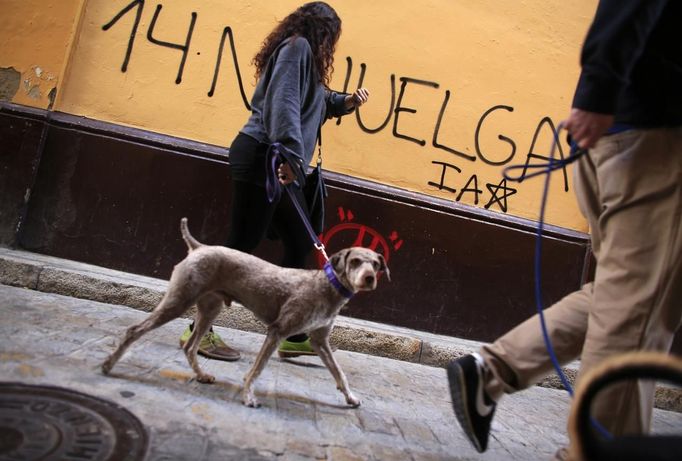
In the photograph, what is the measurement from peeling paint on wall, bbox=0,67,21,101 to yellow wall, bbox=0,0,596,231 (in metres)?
0.10

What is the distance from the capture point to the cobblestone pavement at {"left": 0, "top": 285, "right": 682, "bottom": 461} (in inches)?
85.0

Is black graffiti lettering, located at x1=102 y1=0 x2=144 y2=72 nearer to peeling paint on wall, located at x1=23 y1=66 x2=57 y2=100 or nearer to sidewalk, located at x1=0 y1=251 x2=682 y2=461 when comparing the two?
peeling paint on wall, located at x1=23 y1=66 x2=57 y2=100

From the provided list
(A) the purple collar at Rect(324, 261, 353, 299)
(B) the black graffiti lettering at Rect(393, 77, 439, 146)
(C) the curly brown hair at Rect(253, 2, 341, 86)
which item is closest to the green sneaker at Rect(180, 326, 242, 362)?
(A) the purple collar at Rect(324, 261, 353, 299)

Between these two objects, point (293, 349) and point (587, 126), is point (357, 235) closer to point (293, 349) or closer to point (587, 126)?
point (293, 349)

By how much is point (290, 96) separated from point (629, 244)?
1.87 m

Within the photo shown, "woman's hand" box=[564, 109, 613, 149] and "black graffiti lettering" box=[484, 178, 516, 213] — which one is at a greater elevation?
"woman's hand" box=[564, 109, 613, 149]

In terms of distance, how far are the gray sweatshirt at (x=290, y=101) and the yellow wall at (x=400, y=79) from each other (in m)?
1.53

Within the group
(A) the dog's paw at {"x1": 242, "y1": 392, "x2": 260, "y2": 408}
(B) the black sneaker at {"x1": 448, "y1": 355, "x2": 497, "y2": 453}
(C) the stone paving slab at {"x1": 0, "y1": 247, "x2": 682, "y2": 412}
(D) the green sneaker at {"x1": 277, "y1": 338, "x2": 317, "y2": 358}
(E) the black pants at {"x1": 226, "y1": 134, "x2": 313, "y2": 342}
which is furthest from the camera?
(C) the stone paving slab at {"x1": 0, "y1": 247, "x2": 682, "y2": 412}

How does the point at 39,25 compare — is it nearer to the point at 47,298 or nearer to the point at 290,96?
the point at 47,298

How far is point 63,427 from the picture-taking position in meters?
1.92

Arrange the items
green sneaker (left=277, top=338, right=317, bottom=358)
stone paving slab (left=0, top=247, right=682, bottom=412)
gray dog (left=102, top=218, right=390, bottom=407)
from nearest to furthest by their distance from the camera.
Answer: gray dog (left=102, top=218, right=390, bottom=407), green sneaker (left=277, top=338, right=317, bottom=358), stone paving slab (left=0, top=247, right=682, bottom=412)

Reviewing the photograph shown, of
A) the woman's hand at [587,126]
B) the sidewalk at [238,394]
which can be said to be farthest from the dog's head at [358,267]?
the woman's hand at [587,126]

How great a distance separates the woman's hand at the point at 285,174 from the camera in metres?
2.98

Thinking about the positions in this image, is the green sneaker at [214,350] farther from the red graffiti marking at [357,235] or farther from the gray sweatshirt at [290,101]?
the red graffiti marking at [357,235]
